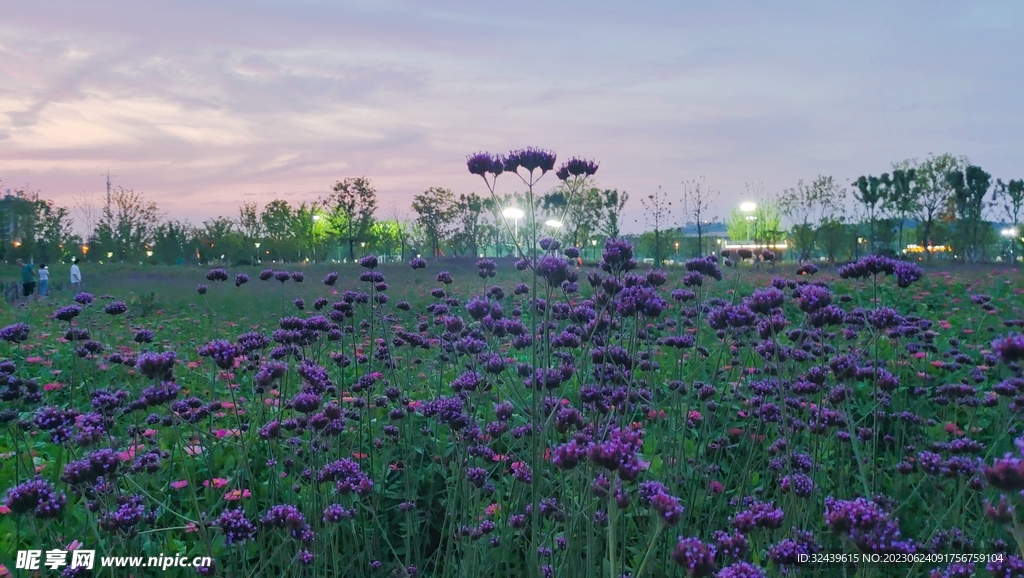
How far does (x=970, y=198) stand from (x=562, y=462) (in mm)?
65808

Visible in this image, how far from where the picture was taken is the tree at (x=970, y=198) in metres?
52.9

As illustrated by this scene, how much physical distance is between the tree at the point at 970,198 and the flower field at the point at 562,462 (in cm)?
5749

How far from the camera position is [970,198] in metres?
55.2

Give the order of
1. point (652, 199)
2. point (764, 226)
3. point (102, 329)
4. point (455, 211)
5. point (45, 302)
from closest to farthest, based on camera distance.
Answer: point (102, 329) < point (45, 302) < point (652, 199) < point (764, 226) < point (455, 211)

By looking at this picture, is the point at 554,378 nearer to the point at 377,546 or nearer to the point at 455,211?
the point at 377,546

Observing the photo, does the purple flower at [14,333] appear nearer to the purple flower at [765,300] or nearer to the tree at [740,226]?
the purple flower at [765,300]

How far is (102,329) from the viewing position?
8.46 meters

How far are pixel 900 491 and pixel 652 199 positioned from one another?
190 feet

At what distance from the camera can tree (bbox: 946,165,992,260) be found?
52875mm

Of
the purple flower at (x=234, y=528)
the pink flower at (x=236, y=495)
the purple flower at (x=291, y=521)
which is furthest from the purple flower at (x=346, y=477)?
the pink flower at (x=236, y=495)

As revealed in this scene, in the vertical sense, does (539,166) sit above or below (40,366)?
above

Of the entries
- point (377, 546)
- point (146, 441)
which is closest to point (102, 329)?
point (146, 441)

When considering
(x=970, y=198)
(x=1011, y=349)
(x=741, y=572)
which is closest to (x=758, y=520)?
(x=741, y=572)

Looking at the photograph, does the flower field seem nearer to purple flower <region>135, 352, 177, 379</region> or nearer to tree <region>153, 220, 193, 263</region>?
purple flower <region>135, 352, 177, 379</region>
